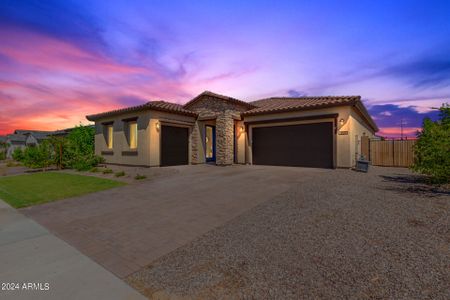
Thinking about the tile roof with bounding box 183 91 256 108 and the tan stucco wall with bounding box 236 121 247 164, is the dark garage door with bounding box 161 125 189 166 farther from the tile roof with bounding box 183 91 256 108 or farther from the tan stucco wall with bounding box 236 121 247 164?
the tan stucco wall with bounding box 236 121 247 164

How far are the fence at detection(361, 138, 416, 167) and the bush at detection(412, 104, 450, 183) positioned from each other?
23.4 feet

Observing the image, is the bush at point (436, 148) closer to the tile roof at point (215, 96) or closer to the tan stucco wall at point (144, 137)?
the tile roof at point (215, 96)

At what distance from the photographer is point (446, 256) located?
2908 mm

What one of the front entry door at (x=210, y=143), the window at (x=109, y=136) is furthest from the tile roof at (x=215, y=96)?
the window at (x=109, y=136)

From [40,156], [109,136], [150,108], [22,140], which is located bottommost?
[40,156]

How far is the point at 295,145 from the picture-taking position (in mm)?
13859

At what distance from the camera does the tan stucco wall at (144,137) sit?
1365cm

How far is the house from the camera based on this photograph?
40.9 ft

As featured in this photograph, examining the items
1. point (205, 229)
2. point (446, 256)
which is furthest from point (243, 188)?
point (446, 256)

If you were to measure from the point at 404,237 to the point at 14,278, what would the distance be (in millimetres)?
5645

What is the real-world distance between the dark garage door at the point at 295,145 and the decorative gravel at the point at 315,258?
25.9ft

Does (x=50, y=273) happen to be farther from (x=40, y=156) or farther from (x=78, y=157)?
(x=40, y=156)

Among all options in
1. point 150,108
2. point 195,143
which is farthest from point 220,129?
point 150,108

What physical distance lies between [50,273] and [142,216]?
233 centimetres
